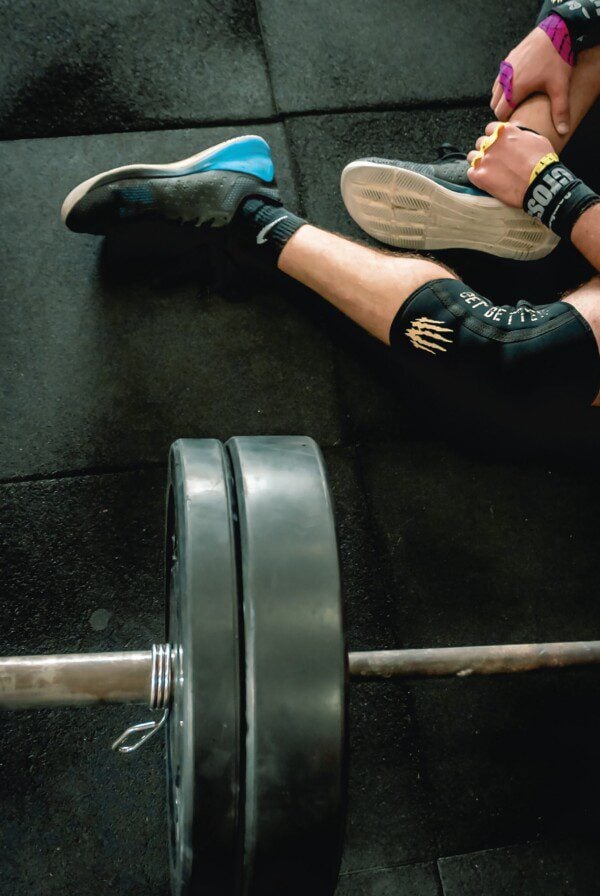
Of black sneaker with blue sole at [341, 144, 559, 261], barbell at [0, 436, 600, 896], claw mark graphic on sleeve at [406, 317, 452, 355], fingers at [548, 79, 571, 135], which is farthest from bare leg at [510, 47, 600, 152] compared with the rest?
barbell at [0, 436, 600, 896]

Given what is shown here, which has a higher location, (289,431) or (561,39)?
(561,39)

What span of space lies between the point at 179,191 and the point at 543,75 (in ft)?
1.89

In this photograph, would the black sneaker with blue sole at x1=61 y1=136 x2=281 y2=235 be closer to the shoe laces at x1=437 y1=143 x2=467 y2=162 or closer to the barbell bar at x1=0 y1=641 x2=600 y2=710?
the shoe laces at x1=437 y1=143 x2=467 y2=162

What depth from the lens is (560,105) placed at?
1136 mm

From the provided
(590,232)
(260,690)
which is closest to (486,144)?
(590,232)

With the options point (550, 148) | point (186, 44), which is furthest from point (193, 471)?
point (186, 44)

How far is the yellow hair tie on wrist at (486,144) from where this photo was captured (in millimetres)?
1142

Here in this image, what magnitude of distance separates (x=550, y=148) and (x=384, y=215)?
262 mm

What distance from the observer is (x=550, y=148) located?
111cm

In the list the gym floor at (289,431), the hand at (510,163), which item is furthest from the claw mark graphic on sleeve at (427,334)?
the hand at (510,163)

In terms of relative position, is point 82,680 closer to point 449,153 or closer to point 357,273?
point 357,273

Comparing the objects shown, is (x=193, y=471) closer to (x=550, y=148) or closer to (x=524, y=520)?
(x=524, y=520)

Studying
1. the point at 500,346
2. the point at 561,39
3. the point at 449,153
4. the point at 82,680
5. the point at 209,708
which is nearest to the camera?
the point at 209,708

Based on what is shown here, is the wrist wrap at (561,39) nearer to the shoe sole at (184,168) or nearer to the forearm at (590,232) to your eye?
the forearm at (590,232)
